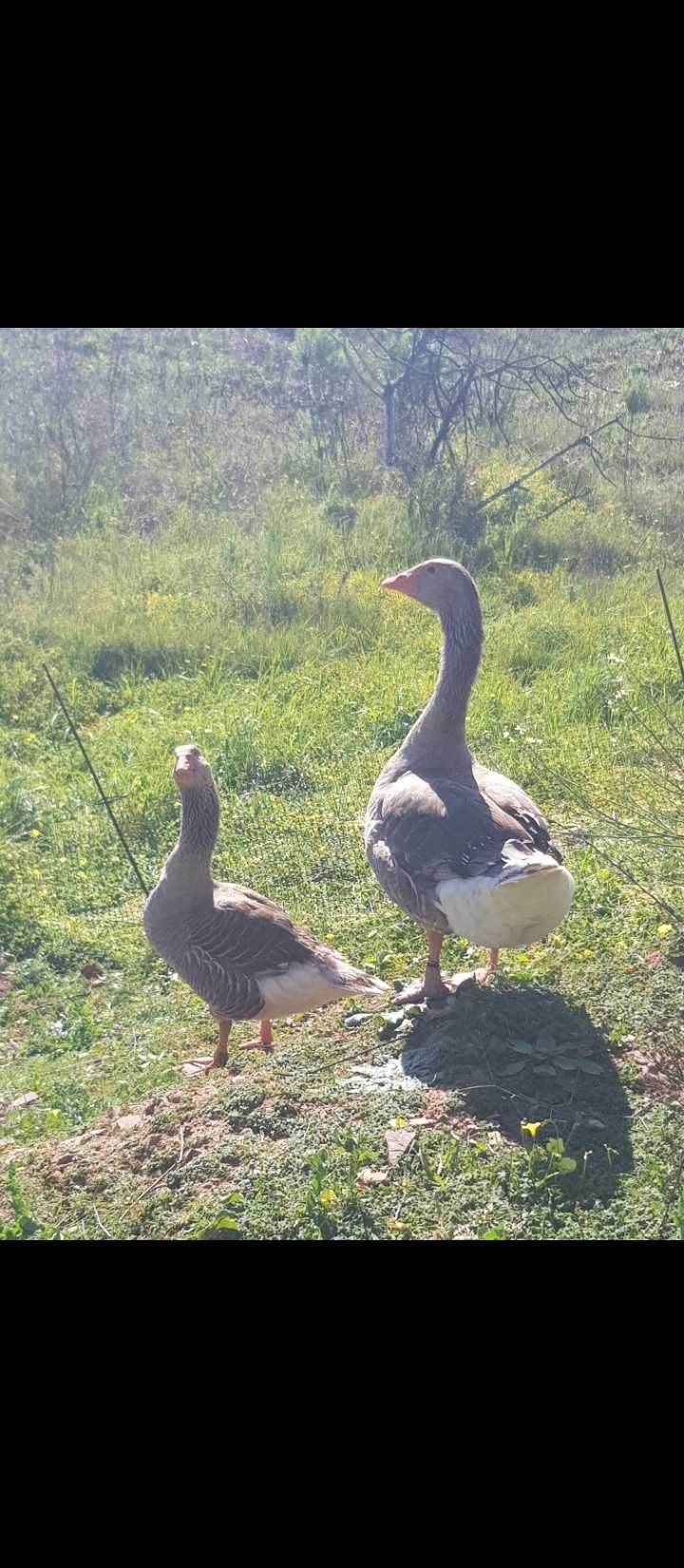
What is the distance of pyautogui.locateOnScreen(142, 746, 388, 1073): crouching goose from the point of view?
3.26 metres

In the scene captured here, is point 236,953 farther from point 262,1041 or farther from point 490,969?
point 490,969

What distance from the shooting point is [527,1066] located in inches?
137

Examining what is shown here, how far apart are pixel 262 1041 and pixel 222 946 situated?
450 millimetres

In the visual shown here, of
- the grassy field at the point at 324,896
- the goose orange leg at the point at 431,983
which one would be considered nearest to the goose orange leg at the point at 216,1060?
the grassy field at the point at 324,896

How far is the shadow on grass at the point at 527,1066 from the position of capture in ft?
10.7

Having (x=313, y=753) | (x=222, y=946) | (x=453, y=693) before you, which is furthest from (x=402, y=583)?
(x=222, y=946)

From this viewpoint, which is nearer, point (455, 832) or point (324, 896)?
point (455, 832)

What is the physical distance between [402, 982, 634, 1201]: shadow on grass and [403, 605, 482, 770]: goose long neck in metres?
0.78

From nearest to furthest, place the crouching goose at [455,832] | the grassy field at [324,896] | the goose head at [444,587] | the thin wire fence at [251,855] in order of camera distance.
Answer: the grassy field at [324,896]
the crouching goose at [455,832]
the goose head at [444,587]
the thin wire fence at [251,855]

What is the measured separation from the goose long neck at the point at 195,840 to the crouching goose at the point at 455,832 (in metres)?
0.70

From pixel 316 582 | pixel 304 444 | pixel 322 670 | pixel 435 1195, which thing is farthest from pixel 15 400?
pixel 435 1195

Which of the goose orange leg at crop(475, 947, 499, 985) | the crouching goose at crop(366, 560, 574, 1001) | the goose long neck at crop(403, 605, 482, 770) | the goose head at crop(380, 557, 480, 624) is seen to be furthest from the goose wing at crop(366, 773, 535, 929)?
the goose head at crop(380, 557, 480, 624)

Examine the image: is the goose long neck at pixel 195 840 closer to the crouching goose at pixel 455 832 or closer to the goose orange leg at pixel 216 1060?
the goose orange leg at pixel 216 1060

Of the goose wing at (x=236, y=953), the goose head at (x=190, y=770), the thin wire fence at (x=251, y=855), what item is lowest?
the thin wire fence at (x=251, y=855)
